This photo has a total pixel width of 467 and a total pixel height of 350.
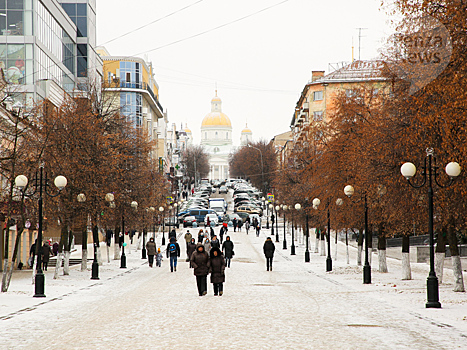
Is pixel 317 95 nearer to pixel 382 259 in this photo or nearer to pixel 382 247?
pixel 382 259

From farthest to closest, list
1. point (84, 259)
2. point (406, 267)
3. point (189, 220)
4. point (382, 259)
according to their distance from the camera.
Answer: point (189, 220)
point (84, 259)
point (382, 259)
point (406, 267)

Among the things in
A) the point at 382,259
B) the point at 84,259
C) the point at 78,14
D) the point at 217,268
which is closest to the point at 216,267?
the point at 217,268

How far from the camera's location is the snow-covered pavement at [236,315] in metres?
12.0

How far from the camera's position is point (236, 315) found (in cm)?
1555

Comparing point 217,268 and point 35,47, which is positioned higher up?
point 35,47

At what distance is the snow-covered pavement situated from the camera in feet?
39.3

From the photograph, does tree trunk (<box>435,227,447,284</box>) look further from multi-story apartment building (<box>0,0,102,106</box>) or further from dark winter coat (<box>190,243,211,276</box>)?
multi-story apartment building (<box>0,0,102,106</box>)

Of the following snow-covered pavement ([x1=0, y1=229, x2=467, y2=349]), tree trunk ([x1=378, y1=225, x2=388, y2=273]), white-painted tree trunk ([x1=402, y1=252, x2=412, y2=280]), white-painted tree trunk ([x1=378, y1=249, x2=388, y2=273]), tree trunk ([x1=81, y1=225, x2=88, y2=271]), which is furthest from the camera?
tree trunk ([x1=81, y1=225, x2=88, y2=271])

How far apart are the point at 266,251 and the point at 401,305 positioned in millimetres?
13165

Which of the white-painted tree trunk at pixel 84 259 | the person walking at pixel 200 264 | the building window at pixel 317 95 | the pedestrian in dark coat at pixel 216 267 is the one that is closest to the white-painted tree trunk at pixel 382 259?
the pedestrian in dark coat at pixel 216 267

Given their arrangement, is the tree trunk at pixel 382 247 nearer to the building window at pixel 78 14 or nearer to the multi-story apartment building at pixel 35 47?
the multi-story apartment building at pixel 35 47

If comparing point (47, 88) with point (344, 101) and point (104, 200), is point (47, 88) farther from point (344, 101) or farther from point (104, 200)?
point (344, 101)

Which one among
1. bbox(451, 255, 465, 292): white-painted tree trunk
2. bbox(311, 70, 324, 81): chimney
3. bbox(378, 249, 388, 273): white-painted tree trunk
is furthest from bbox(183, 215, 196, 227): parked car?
bbox(451, 255, 465, 292): white-painted tree trunk

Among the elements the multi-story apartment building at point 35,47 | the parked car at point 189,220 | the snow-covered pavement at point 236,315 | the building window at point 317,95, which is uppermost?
the building window at point 317,95
